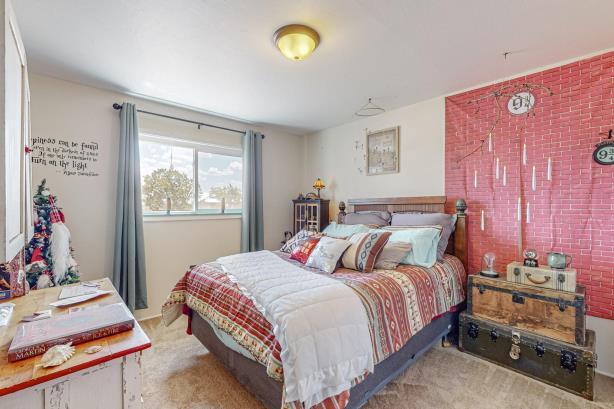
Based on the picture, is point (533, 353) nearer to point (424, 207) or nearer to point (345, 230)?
point (424, 207)

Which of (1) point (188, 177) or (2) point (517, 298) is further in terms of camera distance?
(1) point (188, 177)

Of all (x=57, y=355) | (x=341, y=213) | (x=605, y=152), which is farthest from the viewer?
(x=341, y=213)

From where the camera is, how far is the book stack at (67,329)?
3.02 feet

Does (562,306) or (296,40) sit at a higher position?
(296,40)

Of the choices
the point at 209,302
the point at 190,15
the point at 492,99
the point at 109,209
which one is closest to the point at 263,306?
the point at 209,302

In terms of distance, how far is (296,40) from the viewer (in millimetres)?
1867

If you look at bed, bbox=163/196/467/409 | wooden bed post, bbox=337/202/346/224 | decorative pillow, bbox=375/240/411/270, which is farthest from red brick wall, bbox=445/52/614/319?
wooden bed post, bbox=337/202/346/224

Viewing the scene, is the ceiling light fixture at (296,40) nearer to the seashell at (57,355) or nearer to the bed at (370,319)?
the bed at (370,319)

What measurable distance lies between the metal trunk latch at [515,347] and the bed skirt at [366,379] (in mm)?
486

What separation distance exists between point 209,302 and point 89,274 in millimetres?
1705

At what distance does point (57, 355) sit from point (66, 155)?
2551 millimetres

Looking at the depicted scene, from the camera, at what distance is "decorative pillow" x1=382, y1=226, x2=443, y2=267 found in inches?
94.4

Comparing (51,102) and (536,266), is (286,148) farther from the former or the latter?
(536,266)

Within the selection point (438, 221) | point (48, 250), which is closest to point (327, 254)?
point (438, 221)
